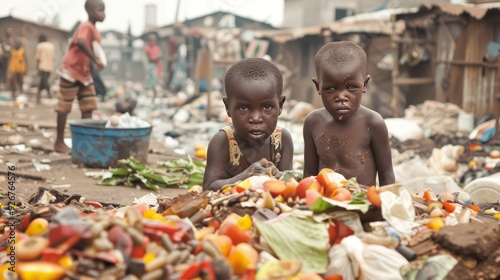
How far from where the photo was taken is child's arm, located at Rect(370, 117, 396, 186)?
4.11m

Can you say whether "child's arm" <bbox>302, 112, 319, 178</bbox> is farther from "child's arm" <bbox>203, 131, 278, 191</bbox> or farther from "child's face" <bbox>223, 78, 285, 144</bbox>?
"child's arm" <bbox>203, 131, 278, 191</bbox>

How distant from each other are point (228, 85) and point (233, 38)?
15.4m

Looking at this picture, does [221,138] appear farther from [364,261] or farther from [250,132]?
[364,261]

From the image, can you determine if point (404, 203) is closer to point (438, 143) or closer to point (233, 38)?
point (438, 143)

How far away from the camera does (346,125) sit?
13.6 feet

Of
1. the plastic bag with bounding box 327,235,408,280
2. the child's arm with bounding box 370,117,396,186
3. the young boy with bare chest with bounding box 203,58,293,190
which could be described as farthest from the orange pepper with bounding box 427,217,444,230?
the child's arm with bounding box 370,117,396,186

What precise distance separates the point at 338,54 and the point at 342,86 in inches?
8.5

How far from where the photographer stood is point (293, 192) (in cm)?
312

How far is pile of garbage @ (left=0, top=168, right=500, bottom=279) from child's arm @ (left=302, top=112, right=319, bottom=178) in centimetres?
104

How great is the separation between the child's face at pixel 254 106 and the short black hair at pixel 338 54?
376 millimetres

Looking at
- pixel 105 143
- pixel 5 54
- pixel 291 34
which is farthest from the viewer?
pixel 5 54

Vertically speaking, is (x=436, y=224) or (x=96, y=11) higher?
(x=96, y=11)

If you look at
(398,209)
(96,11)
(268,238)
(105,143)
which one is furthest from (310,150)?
(96,11)

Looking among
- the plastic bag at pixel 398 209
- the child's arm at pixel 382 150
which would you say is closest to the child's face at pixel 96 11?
the child's arm at pixel 382 150
